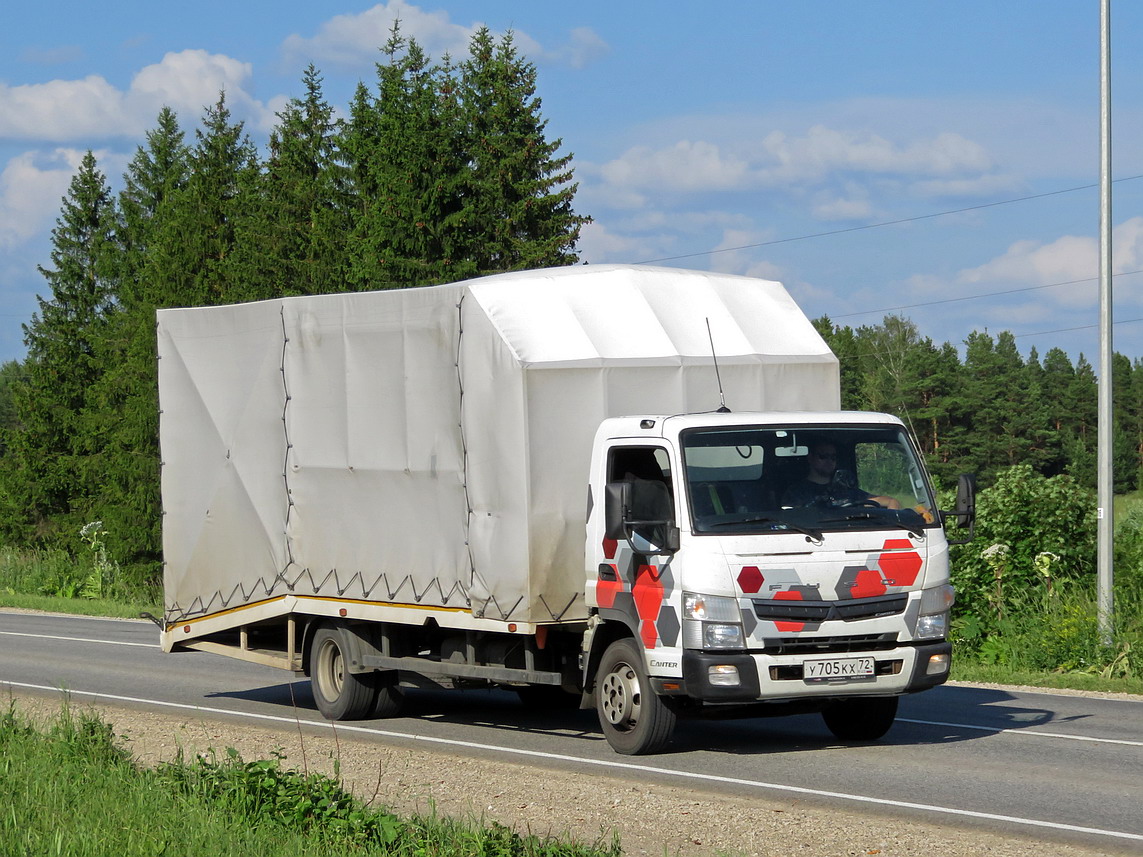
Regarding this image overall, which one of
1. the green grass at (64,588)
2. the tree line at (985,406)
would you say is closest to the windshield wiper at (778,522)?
the green grass at (64,588)

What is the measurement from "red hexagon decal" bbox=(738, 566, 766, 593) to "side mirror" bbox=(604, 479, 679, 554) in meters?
0.49

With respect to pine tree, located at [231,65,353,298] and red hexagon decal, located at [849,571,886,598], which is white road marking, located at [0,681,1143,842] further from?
pine tree, located at [231,65,353,298]

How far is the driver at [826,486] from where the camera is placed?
10.9 metres

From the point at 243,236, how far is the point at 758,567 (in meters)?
47.6

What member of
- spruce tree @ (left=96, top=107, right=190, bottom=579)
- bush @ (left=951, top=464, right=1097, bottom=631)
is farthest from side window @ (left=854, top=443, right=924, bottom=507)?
spruce tree @ (left=96, top=107, right=190, bottom=579)

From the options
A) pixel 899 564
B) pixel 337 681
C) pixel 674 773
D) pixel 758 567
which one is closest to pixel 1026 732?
pixel 899 564

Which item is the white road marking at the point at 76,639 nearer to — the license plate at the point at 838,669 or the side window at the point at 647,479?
the side window at the point at 647,479

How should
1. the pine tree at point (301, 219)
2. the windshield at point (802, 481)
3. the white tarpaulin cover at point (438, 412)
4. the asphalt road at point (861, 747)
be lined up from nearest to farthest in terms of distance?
the asphalt road at point (861, 747), the windshield at point (802, 481), the white tarpaulin cover at point (438, 412), the pine tree at point (301, 219)

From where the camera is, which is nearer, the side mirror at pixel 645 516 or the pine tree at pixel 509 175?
the side mirror at pixel 645 516

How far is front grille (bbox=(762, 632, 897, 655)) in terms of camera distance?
10.4m

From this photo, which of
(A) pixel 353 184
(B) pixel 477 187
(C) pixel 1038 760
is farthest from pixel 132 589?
(C) pixel 1038 760

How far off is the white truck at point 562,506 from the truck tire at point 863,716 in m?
0.02

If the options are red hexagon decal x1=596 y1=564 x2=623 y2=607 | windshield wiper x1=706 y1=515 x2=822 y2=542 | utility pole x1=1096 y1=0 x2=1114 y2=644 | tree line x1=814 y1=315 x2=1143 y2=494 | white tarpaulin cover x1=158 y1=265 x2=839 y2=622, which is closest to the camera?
windshield wiper x1=706 y1=515 x2=822 y2=542

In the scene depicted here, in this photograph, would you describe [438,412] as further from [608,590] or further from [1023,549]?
[1023,549]
